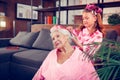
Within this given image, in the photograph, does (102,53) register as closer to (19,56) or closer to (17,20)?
(19,56)

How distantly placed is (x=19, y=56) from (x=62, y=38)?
4.06ft

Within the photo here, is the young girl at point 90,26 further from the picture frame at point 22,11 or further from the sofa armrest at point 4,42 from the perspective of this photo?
the picture frame at point 22,11

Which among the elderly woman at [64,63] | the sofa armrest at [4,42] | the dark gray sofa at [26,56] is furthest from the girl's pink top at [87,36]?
the sofa armrest at [4,42]

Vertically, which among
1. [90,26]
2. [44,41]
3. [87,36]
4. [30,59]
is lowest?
[30,59]

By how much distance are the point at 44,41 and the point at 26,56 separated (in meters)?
0.50

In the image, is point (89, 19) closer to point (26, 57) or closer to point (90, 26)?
point (90, 26)

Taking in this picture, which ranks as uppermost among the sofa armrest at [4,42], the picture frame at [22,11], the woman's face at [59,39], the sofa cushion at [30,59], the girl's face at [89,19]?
the picture frame at [22,11]

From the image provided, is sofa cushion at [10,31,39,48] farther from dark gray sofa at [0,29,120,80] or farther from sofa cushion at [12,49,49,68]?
sofa cushion at [12,49,49,68]

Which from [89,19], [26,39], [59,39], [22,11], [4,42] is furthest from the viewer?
[22,11]

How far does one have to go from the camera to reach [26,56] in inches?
103

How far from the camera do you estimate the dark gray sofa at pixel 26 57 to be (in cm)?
251

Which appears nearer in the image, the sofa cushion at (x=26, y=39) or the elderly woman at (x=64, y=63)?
the elderly woman at (x=64, y=63)

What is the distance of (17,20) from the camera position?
671 cm

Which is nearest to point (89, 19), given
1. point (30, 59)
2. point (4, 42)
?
point (30, 59)
